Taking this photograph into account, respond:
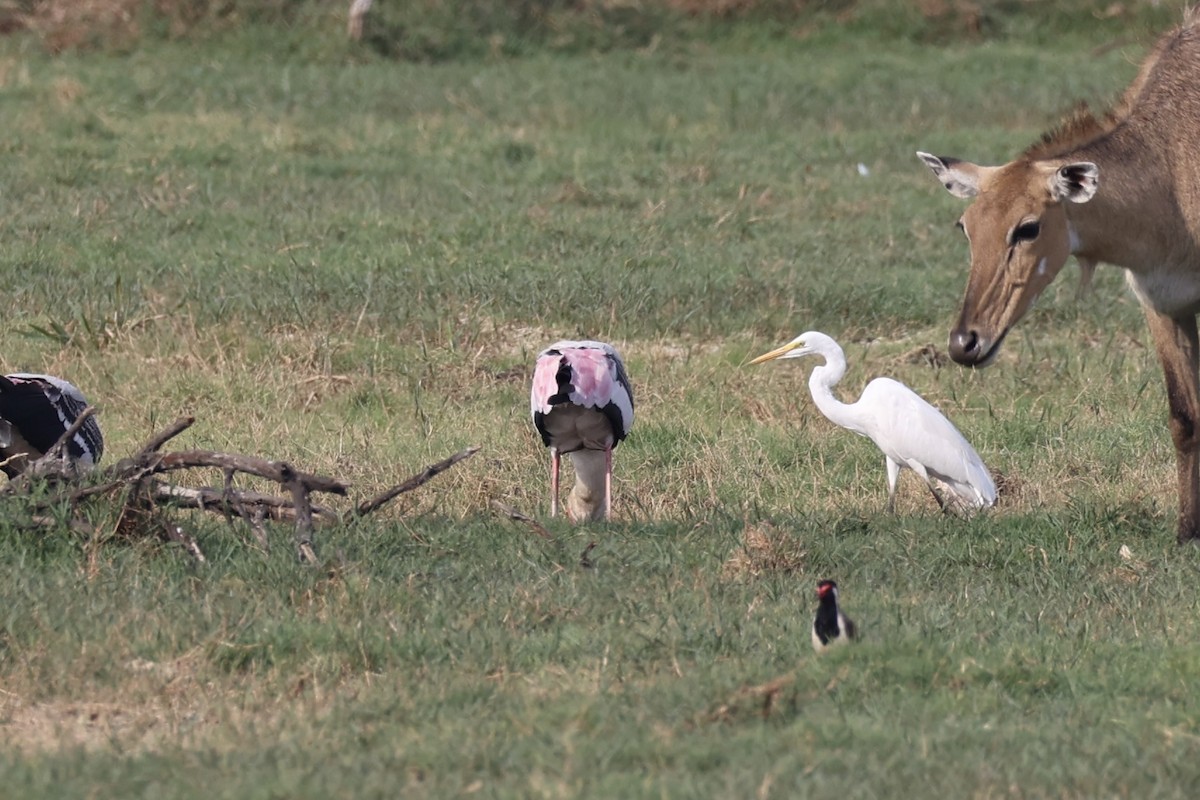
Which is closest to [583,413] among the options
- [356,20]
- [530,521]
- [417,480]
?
[530,521]

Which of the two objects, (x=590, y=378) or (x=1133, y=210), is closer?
(x=1133, y=210)

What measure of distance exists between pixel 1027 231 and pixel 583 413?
83.2 inches

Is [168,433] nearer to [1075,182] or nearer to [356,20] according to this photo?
[1075,182]

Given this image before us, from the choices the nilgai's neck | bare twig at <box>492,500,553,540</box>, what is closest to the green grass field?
bare twig at <box>492,500,553,540</box>

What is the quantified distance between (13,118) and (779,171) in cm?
688

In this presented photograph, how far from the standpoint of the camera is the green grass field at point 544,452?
15.9 ft

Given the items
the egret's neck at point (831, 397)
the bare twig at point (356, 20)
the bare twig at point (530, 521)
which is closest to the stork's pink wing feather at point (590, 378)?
the bare twig at point (530, 521)

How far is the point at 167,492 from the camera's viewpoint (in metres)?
6.56

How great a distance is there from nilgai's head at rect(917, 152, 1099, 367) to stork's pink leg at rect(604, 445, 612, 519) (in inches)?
76.2

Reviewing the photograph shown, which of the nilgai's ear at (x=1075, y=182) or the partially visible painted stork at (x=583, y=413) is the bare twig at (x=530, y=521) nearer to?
the partially visible painted stork at (x=583, y=413)

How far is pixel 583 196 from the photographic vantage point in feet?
47.7

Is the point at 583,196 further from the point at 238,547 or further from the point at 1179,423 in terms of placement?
the point at 238,547

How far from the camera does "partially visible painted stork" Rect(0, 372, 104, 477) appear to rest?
7.37 m

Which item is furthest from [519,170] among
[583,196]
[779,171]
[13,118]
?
[13,118]
